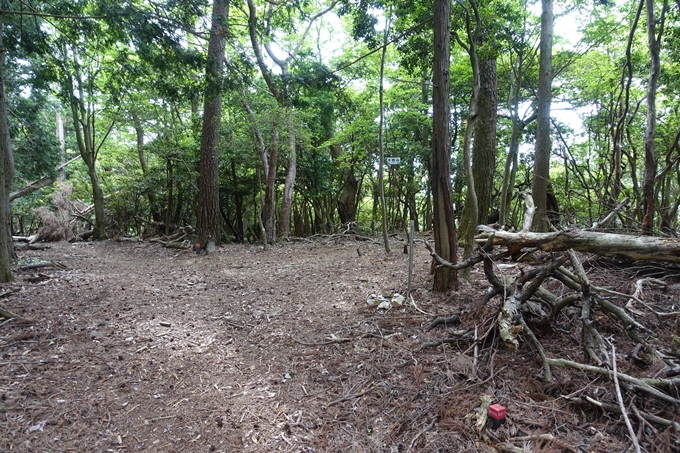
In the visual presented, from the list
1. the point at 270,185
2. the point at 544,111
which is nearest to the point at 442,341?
the point at 544,111

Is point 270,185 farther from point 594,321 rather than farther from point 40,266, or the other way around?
point 594,321

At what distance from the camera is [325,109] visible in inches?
501

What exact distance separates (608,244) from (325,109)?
1123 cm

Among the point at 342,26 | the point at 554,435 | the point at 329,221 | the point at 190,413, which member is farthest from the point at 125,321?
the point at 342,26

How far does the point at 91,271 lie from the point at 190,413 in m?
5.24

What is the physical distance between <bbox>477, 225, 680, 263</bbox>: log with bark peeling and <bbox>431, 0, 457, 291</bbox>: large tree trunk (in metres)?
1.12

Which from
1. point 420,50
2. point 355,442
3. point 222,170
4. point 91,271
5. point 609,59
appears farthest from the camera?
point 222,170

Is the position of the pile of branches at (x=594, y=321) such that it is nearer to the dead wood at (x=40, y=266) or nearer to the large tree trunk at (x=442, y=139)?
the large tree trunk at (x=442, y=139)

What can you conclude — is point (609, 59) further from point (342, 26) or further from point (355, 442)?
point (355, 442)

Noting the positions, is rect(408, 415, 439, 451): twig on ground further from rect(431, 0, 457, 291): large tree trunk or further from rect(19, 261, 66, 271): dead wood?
rect(19, 261, 66, 271): dead wood

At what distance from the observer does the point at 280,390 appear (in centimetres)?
287

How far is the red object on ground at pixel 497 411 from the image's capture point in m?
2.11

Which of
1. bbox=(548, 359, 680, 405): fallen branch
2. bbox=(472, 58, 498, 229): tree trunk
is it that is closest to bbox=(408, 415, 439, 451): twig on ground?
bbox=(548, 359, 680, 405): fallen branch

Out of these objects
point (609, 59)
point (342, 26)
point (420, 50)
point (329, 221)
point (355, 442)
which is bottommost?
point (355, 442)
